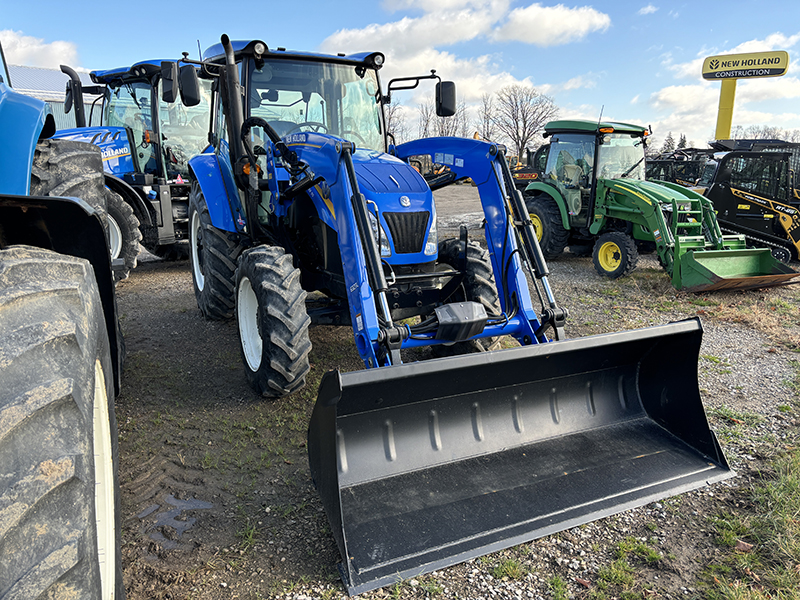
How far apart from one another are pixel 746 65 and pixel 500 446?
27151 mm

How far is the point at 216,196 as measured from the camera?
520cm

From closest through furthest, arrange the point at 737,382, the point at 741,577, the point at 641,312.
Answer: the point at 741,577 < the point at 737,382 < the point at 641,312

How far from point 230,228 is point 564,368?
10.6 ft

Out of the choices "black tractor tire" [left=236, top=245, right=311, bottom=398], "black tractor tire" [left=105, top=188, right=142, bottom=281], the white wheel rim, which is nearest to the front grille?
"black tractor tire" [left=236, top=245, right=311, bottom=398]

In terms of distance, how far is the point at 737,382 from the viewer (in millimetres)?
4664

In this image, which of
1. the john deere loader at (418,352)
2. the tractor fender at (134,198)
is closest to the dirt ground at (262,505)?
the john deere loader at (418,352)

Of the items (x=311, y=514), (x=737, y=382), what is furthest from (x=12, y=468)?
(x=737, y=382)

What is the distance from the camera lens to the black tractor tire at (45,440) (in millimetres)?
1069

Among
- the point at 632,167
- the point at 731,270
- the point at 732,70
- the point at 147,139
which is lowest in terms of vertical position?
the point at 731,270

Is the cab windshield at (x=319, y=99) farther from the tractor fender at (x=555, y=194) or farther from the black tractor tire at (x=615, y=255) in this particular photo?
the tractor fender at (x=555, y=194)

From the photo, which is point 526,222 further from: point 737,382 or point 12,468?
point 12,468

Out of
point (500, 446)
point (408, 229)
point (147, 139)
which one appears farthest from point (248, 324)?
point (147, 139)

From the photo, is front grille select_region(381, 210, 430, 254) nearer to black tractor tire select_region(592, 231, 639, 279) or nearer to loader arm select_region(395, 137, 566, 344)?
loader arm select_region(395, 137, 566, 344)

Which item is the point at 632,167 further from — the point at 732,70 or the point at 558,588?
the point at 732,70
